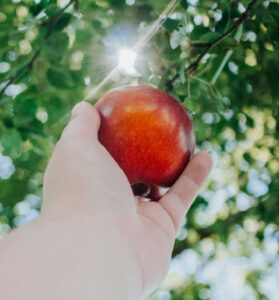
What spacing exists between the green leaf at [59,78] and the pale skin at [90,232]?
684 millimetres

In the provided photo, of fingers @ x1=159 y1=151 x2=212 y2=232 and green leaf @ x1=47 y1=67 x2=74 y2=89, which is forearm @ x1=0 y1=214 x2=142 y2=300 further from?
green leaf @ x1=47 y1=67 x2=74 y2=89

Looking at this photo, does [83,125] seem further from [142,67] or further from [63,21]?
[63,21]

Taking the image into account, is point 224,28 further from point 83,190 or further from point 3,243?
point 3,243

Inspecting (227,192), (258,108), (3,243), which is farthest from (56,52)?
(227,192)

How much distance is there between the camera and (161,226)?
4.30 feet

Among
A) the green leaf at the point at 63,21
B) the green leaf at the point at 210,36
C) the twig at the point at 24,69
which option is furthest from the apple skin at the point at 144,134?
the twig at the point at 24,69

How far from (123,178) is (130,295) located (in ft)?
0.81

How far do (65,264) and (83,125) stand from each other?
1.16 ft

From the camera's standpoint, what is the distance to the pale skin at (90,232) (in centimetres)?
99

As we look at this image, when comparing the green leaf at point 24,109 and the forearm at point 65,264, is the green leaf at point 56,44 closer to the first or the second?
the green leaf at point 24,109

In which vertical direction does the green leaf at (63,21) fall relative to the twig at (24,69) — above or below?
above

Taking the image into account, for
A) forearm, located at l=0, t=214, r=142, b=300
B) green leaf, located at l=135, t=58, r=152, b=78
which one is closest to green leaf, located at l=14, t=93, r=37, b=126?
green leaf, located at l=135, t=58, r=152, b=78

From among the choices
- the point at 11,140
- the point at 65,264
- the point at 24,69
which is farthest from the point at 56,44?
the point at 65,264

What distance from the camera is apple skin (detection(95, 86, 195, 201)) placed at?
1.36 metres
